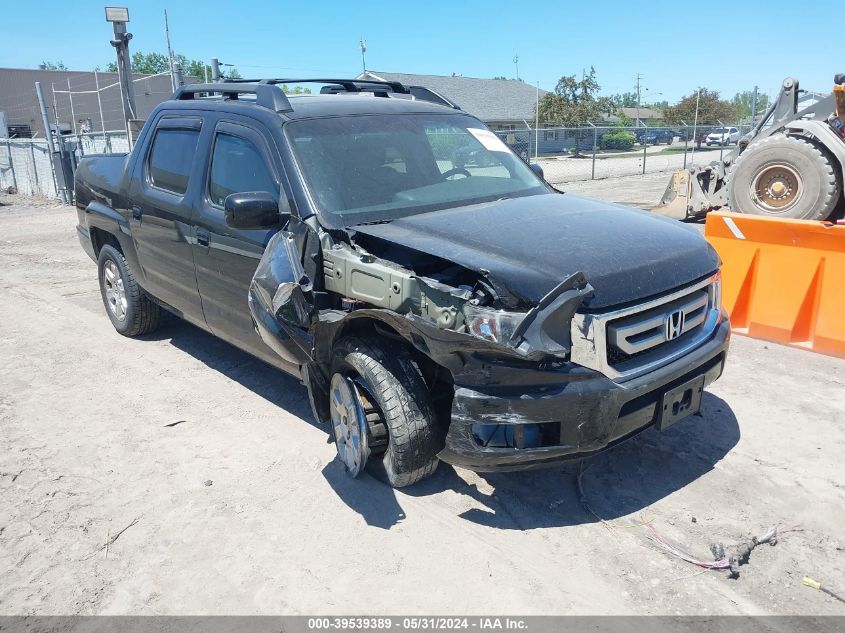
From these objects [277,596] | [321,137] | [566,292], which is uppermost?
[321,137]

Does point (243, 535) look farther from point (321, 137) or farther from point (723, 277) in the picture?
point (723, 277)

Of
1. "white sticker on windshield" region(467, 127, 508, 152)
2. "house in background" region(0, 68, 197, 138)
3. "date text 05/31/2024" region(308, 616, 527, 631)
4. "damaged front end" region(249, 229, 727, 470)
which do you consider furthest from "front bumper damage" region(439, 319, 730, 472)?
"house in background" region(0, 68, 197, 138)

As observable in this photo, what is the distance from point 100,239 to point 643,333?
211 inches

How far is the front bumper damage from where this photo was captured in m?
2.90

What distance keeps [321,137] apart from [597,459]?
8.19 feet

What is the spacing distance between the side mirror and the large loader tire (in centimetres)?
708

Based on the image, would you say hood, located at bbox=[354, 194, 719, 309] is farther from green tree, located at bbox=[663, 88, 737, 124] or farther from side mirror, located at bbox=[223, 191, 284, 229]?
green tree, located at bbox=[663, 88, 737, 124]

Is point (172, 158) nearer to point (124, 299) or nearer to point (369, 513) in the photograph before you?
point (124, 299)

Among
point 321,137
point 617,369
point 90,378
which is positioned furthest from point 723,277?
point 90,378

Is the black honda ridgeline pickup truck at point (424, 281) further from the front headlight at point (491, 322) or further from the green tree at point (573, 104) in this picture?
the green tree at point (573, 104)

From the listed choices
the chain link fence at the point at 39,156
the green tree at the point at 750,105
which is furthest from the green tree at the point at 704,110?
the chain link fence at the point at 39,156

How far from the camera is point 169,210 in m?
4.92

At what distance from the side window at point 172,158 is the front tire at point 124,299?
114 cm

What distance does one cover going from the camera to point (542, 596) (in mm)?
2836
